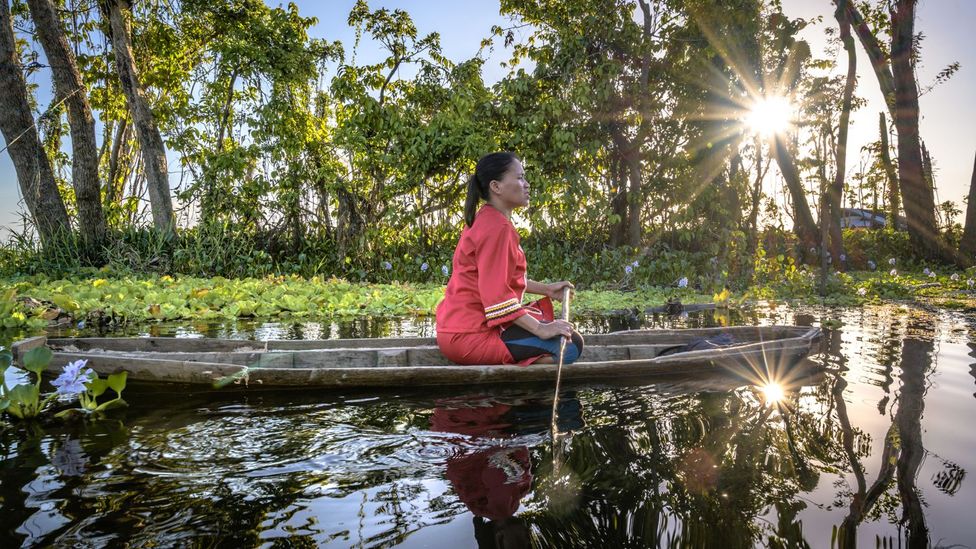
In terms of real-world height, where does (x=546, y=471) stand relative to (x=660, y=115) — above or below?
below

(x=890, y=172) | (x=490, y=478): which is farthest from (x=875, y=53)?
(x=490, y=478)

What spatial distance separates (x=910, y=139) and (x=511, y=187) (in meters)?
14.2

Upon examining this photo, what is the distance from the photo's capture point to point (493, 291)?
123 inches

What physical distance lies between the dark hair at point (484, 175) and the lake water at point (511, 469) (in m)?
1.01

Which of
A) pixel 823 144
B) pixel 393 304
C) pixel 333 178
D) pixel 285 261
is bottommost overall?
pixel 393 304

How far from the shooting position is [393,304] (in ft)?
24.3

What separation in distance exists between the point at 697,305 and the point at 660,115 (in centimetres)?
407

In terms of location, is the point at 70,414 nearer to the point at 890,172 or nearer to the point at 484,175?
the point at 484,175

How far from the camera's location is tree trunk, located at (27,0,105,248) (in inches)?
384

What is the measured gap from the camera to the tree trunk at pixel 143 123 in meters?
10.1

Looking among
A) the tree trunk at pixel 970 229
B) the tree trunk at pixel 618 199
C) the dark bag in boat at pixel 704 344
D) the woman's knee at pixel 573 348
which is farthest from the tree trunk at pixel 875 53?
the woman's knee at pixel 573 348

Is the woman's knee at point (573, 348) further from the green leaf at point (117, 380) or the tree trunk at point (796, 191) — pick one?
the tree trunk at point (796, 191)

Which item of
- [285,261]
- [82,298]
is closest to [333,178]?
[285,261]

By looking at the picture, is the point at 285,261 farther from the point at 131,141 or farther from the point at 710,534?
the point at 710,534
